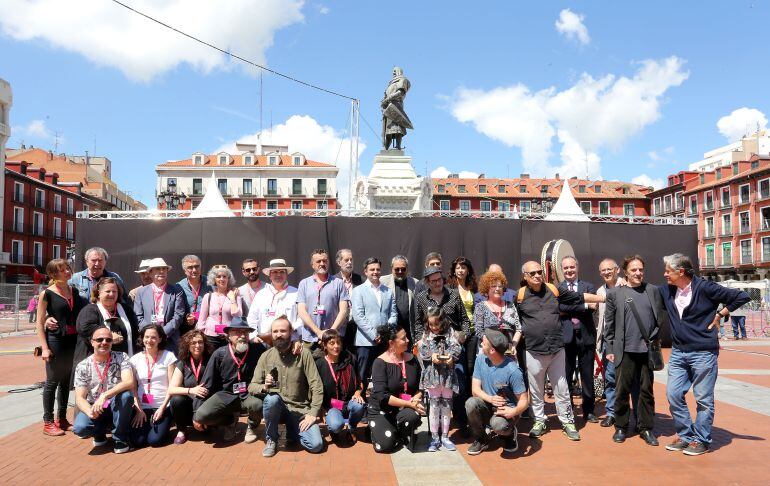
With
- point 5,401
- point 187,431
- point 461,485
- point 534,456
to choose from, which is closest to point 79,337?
point 187,431

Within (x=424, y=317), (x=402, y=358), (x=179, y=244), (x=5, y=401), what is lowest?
(x=5, y=401)

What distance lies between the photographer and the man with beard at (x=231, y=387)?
4523mm

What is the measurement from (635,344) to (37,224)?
46.6 meters

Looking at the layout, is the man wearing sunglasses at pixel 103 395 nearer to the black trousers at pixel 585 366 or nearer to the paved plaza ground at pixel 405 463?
the paved plaza ground at pixel 405 463

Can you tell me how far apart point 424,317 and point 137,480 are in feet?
8.84

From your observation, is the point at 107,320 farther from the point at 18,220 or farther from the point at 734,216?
the point at 734,216

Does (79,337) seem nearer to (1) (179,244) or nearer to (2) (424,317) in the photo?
(2) (424,317)

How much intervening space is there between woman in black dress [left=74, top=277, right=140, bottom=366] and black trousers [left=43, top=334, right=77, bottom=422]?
177mm

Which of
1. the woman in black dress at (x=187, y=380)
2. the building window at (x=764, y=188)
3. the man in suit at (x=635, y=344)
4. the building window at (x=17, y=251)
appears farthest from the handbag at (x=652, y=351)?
the building window at (x=17, y=251)

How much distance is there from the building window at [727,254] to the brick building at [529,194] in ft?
41.4

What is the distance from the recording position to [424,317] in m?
4.81

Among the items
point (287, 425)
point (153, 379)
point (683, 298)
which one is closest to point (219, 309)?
point (153, 379)

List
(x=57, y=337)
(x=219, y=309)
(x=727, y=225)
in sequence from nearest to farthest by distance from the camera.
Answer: (x=57, y=337)
(x=219, y=309)
(x=727, y=225)

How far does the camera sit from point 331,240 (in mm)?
9758
